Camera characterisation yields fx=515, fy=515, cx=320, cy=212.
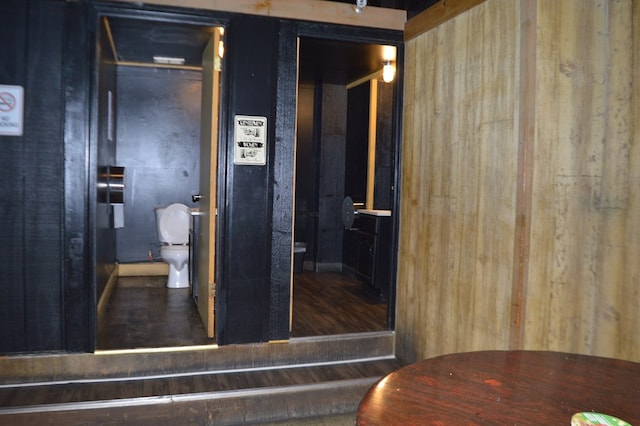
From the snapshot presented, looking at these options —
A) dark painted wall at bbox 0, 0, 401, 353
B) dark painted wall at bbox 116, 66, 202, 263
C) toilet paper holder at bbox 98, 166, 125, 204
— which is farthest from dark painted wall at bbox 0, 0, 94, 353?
dark painted wall at bbox 116, 66, 202, 263

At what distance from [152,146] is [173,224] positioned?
39.2 inches

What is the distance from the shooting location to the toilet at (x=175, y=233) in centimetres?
541

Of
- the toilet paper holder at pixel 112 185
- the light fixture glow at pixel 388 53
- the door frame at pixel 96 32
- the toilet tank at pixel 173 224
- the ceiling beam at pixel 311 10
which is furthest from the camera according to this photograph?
the toilet tank at pixel 173 224

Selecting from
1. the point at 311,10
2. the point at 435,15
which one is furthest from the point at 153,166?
the point at 435,15

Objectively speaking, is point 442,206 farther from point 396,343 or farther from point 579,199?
point 396,343

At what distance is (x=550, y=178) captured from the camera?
248 centimetres

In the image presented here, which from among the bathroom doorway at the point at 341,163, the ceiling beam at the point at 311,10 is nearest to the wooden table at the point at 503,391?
the ceiling beam at the point at 311,10

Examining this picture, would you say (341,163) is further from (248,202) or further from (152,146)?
(248,202)

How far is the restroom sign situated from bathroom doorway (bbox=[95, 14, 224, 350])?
68 cm

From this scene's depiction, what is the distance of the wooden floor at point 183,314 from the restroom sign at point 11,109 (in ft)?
4.62

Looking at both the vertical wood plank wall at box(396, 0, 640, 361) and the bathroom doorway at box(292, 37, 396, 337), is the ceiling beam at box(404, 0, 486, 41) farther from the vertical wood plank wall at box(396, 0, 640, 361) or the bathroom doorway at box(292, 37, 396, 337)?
the bathroom doorway at box(292, 37, 396, 337)

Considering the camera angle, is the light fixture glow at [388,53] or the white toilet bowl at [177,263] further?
the white toilet bowl at [177,263]

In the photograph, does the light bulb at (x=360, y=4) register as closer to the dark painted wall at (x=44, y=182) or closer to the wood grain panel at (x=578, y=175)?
the wood grain panel at (x=578, y=175)

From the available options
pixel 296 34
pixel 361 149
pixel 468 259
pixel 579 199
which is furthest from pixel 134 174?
pixel 579 199
